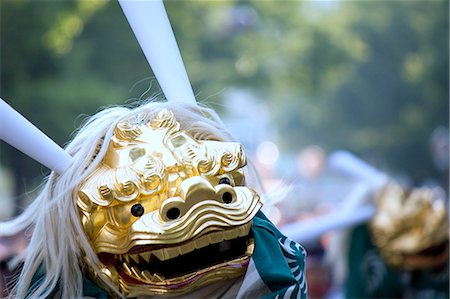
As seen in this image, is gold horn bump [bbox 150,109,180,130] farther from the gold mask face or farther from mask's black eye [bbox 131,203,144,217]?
mask's black eye [bbox 131,203,144,217]

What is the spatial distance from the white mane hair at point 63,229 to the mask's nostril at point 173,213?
0.94ft

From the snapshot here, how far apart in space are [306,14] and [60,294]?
Answer: 14338mm

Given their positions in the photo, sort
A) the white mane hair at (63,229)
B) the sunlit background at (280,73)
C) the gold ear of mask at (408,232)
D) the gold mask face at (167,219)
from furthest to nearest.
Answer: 1. the sunlit background at (280,73)
2. the gold ear of mask at (408,232)
3. the white mane hair at (63,229)
4. the gold mask face at (167,219)

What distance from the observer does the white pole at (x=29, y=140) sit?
2885 mm

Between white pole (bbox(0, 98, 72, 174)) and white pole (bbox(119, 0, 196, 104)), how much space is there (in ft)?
1.72

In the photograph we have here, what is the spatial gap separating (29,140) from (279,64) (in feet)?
46.0

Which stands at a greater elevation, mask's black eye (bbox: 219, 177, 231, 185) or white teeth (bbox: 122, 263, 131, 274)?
mask's black eye (bbox: 219, 177, 231, 185)

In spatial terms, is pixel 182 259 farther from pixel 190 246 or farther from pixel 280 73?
pixel 280 73

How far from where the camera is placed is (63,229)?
115 inches

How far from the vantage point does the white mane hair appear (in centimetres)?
291

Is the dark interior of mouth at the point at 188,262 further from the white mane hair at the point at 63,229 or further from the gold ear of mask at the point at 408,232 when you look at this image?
the gold ear of mask at the point at 408,232

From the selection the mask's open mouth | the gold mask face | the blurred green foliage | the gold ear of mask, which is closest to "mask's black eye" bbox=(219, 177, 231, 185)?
the gold mask face

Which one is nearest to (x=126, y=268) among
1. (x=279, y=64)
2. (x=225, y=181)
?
(x=225, y=181)

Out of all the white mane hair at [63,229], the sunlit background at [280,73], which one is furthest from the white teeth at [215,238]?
the sunlit background at [280,73]
